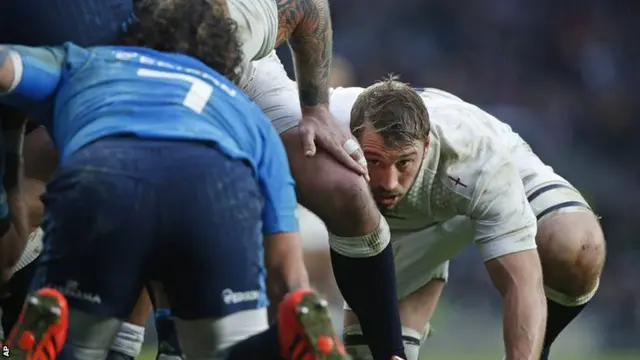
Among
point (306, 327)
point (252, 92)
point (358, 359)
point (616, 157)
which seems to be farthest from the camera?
point (616, 157)

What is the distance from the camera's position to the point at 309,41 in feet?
14.1

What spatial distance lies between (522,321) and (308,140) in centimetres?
104

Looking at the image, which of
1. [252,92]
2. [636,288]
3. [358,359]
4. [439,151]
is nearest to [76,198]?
[252,92]

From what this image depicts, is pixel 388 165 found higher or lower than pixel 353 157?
lower

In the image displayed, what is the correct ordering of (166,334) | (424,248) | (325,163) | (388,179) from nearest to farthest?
(166,334), (325,163), (388,179), (424,248)

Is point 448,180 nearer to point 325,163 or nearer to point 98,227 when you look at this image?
point 325,163

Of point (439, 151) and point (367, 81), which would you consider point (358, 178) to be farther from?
point (367, 81)

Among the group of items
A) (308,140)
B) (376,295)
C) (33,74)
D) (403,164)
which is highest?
(33,74)

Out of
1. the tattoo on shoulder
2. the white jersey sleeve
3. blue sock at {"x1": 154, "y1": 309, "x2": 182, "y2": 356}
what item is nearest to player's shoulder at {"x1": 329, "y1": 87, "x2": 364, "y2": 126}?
the tattoo on shoulder

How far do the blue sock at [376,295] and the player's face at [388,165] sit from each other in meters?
0.34

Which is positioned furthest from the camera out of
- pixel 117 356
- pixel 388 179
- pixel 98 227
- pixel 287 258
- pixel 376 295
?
pixel 388 179

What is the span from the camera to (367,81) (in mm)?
10367

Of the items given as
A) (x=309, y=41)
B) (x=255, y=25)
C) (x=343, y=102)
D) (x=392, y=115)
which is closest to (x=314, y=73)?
(x=309, y=41)

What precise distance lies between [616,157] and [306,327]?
807 centimetres
